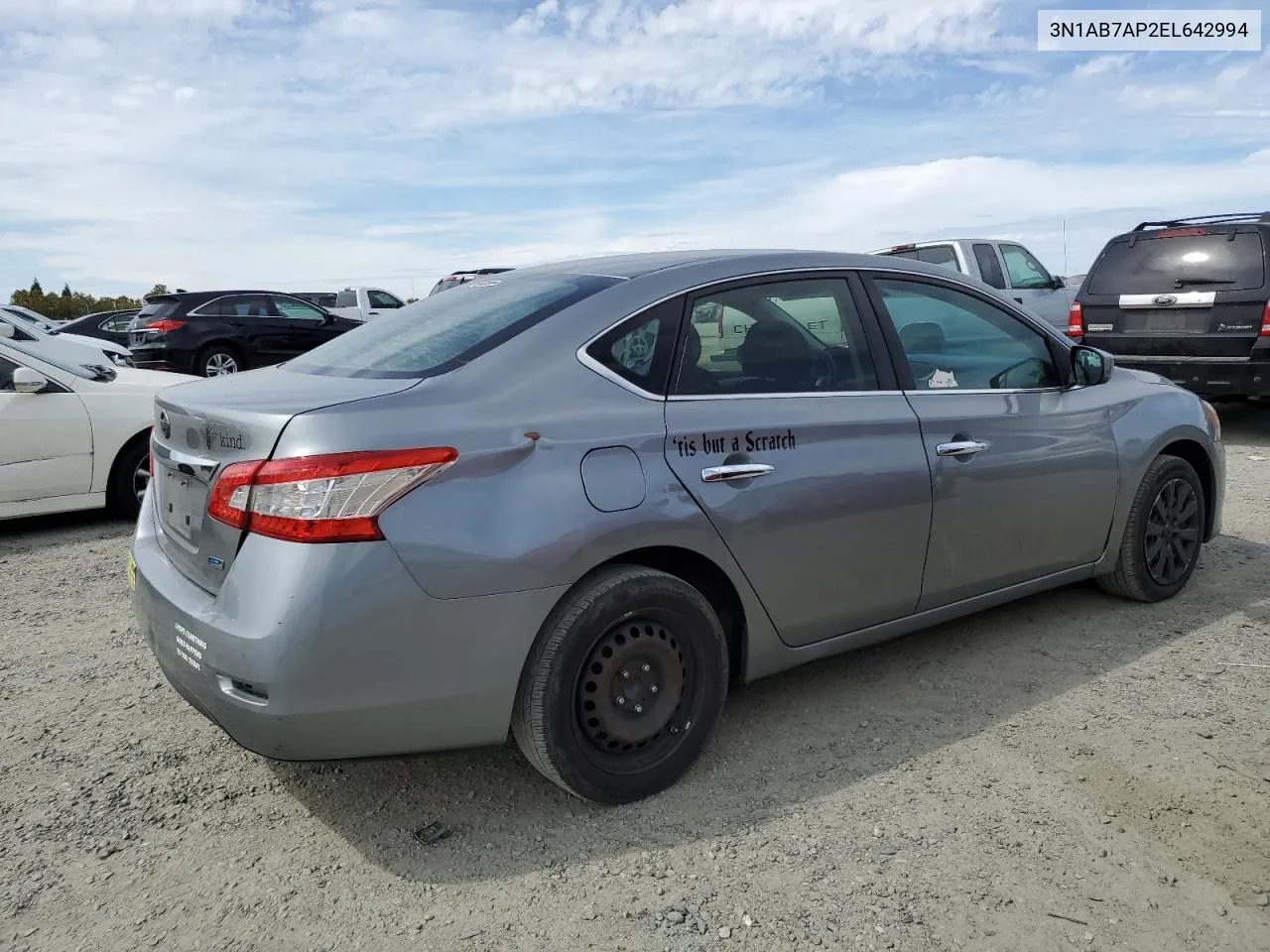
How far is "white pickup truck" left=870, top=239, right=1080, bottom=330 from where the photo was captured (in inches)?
489

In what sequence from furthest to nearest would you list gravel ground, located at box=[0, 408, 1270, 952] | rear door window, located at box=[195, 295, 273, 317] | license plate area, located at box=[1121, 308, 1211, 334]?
1. rear door window, located at box=[195, 295, 273, 317]
2. license plate area, located at box=[1121, 308, 1211, 334]
3. gravel ground, located at box=[0, 408, 1270, 952]

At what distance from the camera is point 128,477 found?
6.59m

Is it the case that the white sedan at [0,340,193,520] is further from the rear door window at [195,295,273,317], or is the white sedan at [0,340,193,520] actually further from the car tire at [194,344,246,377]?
the rear door window at [195,295,273,317]

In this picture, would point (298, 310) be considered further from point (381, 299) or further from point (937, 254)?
point (937, 254)

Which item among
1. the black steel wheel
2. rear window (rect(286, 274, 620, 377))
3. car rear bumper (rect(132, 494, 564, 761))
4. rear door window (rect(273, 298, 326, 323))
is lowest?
the black steel wheel

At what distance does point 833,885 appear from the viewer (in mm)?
2574

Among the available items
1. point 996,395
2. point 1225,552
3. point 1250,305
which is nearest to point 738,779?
point 996,395

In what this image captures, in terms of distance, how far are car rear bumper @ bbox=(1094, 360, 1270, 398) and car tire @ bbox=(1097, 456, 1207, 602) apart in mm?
3809

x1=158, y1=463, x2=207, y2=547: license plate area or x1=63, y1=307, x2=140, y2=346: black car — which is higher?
x1=63, y1=307, x2=140, y2=346: black car

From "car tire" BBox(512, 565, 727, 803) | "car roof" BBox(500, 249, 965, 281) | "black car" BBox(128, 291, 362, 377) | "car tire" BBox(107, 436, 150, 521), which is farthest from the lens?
"black car" BBox(128, 291, 362, 377)

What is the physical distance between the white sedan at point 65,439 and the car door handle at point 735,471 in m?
4.42

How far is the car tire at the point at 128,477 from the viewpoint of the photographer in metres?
6.56

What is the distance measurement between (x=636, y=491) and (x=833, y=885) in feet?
3.68

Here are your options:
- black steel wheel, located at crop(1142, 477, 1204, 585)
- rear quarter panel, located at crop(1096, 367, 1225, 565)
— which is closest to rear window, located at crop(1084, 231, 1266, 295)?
rear quarter panel, located at crop(1096, 367, 1225, 565)
